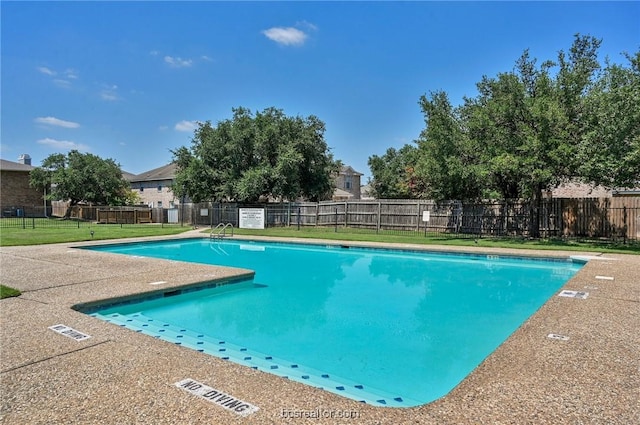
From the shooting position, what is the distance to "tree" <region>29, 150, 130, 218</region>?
33.7 metres

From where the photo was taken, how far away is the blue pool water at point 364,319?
188 inches

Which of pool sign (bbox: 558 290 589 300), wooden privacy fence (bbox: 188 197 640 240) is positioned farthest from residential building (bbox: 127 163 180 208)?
pool sign (bbox: 558 290 589 300)

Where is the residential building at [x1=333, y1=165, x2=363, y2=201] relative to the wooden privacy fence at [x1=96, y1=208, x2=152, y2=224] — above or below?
above

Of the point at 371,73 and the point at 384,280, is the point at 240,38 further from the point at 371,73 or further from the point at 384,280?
the point at 384,280

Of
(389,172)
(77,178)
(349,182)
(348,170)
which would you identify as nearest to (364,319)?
(389,172)

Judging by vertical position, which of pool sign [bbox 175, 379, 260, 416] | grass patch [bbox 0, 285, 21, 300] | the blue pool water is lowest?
the blue pool water

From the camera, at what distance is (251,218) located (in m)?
24.8

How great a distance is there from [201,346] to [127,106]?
19.4m

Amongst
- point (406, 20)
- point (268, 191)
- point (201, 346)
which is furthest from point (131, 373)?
point (268, 191)

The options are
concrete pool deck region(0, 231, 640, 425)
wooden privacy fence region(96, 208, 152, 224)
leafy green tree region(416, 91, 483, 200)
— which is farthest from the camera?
wooden privacy fence region(96, 208, 152, 224)

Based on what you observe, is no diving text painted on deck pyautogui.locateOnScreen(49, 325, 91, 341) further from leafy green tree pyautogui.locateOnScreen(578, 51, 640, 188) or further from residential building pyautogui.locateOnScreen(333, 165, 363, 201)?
residential building pyautogui.locateOnScreen(333, 165, 363, 201)

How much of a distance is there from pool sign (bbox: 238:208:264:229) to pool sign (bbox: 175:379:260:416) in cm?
2131

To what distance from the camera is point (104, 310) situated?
6.16m

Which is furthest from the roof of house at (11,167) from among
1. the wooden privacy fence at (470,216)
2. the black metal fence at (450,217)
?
the wooden privacy fence at (470,216)
